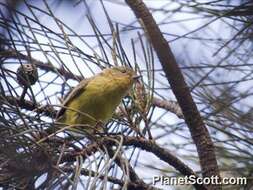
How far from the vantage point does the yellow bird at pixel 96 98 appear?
275 cm

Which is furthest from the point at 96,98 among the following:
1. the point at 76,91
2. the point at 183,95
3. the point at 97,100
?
the point at 183,95

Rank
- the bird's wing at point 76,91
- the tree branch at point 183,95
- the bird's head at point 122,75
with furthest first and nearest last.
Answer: the bird's wing at point 76,91 < the bird's head at point 122,75 < the tree branch at point 183,95

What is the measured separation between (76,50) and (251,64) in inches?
26.2

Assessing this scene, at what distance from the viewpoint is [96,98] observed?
3064 millimetres

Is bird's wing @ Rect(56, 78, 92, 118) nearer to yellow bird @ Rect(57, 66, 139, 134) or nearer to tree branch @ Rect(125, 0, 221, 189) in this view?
yellow bird @ Rect(57, 66, 139, 134)

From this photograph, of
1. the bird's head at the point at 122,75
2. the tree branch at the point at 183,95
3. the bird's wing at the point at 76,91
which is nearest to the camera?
the tree branch at the point at 183,95

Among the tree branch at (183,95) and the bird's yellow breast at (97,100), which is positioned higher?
the bird's yellow breast at (97,100)

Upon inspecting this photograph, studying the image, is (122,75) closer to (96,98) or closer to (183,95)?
(96,98)

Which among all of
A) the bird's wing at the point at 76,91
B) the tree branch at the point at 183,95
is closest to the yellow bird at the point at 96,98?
the bird's wing at the point at 76,91

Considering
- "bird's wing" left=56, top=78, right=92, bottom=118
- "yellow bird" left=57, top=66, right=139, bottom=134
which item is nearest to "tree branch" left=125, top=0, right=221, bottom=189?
"yellow bird" left=57, top=66, right=139, bottom=134

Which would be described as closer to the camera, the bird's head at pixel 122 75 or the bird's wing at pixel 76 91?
the bird's head at pixel 122 75

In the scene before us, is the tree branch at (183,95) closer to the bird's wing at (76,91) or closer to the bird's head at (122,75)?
the bird's head at (122,75)

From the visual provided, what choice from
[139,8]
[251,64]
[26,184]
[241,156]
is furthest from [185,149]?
[26,184]

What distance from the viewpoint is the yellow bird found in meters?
2.75
